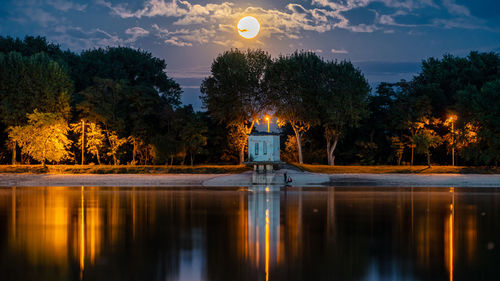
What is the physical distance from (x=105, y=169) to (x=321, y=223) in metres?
38.0

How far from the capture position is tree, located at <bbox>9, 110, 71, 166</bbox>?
54281 mm

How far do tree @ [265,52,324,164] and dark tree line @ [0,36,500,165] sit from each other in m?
0.12

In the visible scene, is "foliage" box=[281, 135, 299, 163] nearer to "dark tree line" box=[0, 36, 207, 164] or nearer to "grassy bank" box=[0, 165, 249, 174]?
"dark tree line" box=[0, 36, 207, 164]

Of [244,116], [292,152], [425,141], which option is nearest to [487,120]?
[425,141]

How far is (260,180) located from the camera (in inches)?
1656

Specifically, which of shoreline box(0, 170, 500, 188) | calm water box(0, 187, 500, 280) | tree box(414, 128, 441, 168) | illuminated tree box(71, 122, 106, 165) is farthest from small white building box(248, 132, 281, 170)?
calm water box(0, 187, 500, 280)

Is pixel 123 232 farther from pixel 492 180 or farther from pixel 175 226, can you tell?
pixel 492 180

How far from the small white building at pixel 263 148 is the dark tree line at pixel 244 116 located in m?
12.3

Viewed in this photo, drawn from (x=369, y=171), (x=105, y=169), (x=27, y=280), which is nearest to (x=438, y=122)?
(x=369, y=171)

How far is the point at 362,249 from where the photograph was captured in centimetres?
1336

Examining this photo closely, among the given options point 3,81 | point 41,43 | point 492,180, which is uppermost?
point 41,43

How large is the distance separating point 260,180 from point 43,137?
2585 centimetres

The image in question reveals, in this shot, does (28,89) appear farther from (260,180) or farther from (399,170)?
(399,170)

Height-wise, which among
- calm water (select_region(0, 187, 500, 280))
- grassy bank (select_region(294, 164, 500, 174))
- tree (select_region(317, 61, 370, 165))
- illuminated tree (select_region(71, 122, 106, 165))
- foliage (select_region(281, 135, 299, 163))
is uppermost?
tree (select_region(317, 61, 370, 165))
